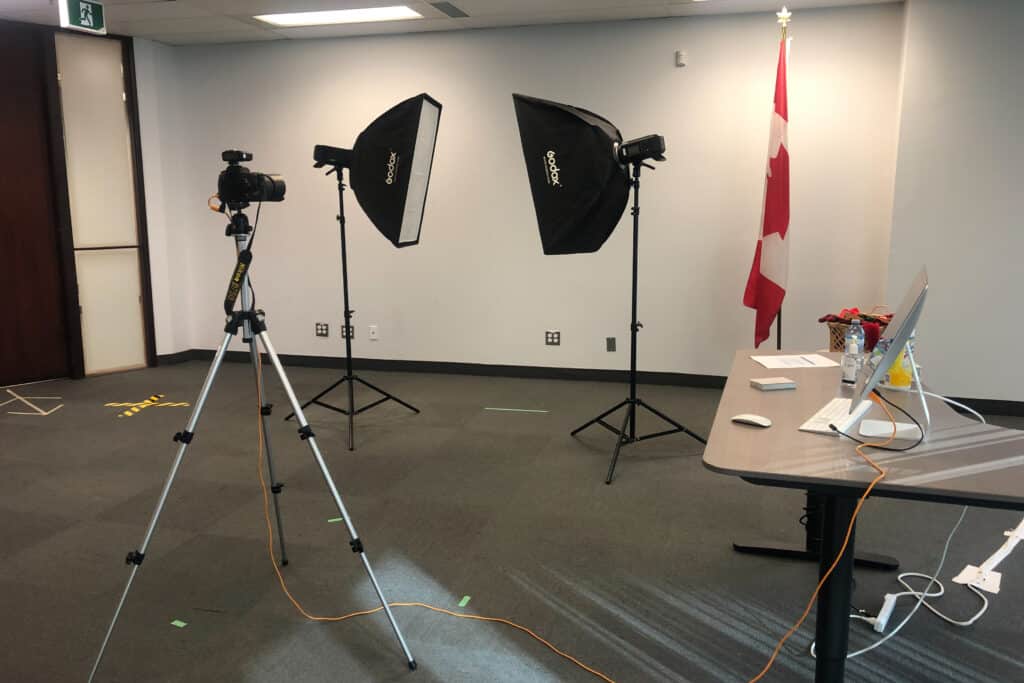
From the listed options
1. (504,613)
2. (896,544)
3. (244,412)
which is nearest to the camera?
(504,613)

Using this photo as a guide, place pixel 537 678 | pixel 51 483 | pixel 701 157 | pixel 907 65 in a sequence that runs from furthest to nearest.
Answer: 1. pixel 701 157
2. pixel 907 65
3. pixel 51 483
4. pixel 537 678

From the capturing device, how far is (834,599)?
64.1 inches

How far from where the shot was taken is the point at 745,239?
16.2 feet

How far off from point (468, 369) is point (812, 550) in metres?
3.32

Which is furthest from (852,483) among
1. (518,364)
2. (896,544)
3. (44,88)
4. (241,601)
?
(44,88)

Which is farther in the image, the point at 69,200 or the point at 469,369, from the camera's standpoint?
the point at 469,369

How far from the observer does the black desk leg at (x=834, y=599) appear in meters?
1.62

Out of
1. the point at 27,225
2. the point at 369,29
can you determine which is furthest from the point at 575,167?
the point at 27,225

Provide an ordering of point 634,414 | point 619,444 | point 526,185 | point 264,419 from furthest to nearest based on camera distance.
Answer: point 526,185, point 634,414, point 619,444, point 264,419

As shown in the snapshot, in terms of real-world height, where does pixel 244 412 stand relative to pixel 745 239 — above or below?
below

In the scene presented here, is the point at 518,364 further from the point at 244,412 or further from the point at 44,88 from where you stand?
the point at 44,88

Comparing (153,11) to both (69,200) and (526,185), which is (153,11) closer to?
(69,200)

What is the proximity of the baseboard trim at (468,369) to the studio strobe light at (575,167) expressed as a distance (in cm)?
211

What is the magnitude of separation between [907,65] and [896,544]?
2920 mm
